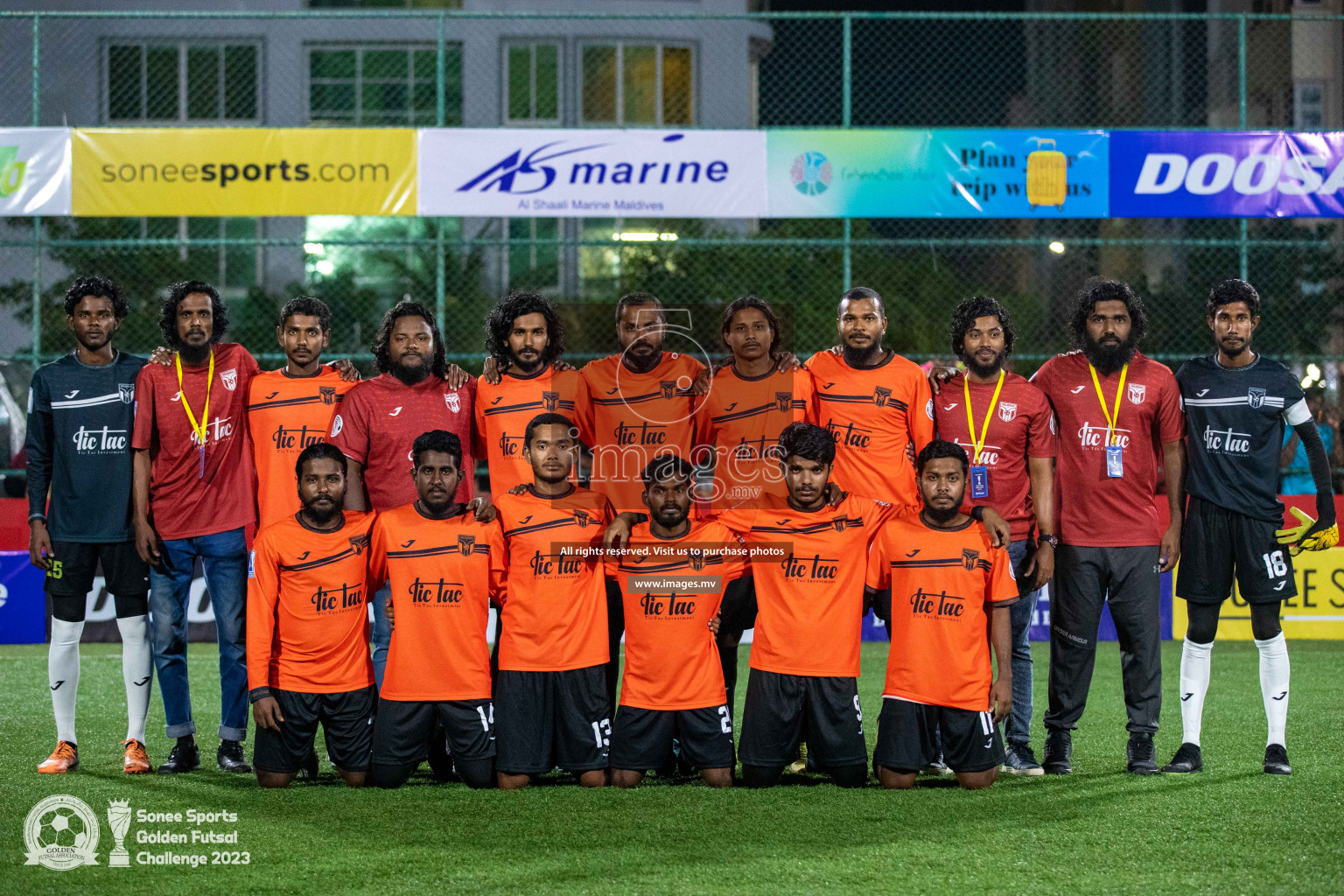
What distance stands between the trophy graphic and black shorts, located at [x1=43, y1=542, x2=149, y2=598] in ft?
3.96

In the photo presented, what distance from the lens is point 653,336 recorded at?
5.96m

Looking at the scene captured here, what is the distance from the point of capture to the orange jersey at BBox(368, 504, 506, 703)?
554cm

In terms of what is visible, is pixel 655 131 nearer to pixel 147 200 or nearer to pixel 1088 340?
pixel 147 200

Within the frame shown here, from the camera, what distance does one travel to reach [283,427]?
623 centimetres

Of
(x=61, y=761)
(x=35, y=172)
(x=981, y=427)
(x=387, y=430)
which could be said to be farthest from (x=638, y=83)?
(x=61, y=761)

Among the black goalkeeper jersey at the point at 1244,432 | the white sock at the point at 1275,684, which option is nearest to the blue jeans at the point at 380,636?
the black goalkeeper jersey at the point at 1244,432

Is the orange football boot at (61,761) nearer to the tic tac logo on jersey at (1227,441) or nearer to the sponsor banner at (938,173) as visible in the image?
the tic tac logo on jersey at (1227,441)

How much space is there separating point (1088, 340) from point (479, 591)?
115 inches

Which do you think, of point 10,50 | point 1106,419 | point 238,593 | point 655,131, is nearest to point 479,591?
point 238,593

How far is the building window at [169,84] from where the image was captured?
73.3 ft

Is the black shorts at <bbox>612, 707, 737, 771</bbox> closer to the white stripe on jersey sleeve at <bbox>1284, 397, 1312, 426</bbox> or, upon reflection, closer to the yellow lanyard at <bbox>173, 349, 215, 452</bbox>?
the yellow lanyard at <bbox>173, 349, 215, 452</bbox>

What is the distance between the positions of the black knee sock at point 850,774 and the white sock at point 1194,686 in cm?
155

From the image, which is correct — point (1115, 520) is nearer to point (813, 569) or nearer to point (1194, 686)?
point (1194, 686)

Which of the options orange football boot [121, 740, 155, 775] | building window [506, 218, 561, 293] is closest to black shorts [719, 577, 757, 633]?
orange football boot [121, 740, 155, 775]
